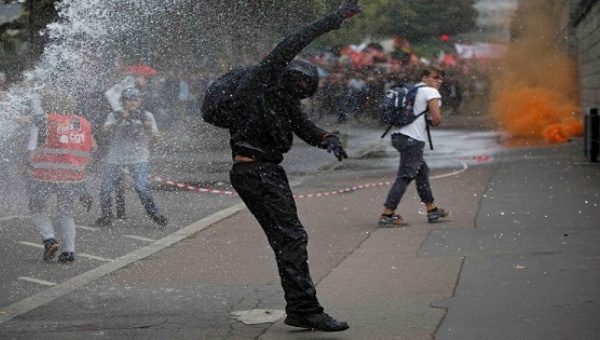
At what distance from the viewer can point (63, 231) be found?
1068 cm

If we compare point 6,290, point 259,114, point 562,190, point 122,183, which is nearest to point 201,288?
point 6,290

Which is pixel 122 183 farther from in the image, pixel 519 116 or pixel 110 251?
pixel 519 116

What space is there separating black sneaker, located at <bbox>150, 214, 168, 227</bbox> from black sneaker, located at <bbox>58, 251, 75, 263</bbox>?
2.50m

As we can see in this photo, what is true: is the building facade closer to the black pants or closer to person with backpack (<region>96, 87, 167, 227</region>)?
person with backpack (<region>96, 87, 167, 227</region>)

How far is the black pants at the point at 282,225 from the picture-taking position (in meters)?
7.25

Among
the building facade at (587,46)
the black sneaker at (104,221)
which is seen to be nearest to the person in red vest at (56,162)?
the black sneaker at (104,221)

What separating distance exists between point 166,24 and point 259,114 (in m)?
23.1

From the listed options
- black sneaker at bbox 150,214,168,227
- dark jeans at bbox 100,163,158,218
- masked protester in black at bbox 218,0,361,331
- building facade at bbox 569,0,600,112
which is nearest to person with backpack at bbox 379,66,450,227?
black sneaker at bbox 150,214,168,227

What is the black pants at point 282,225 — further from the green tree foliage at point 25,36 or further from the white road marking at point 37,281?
the green tree foliage at point 25,36

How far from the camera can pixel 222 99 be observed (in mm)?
7168

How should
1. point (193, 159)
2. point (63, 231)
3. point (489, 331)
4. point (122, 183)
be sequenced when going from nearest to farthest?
point (489, 331) → point (63, 231) → point (122, 183) → point (193, 159)

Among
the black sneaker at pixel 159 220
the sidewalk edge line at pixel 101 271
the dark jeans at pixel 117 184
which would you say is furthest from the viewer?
the dark jeans at pixel 117 184

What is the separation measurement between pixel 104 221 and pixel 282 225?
6524 millimetres

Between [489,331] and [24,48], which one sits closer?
[489,331]
